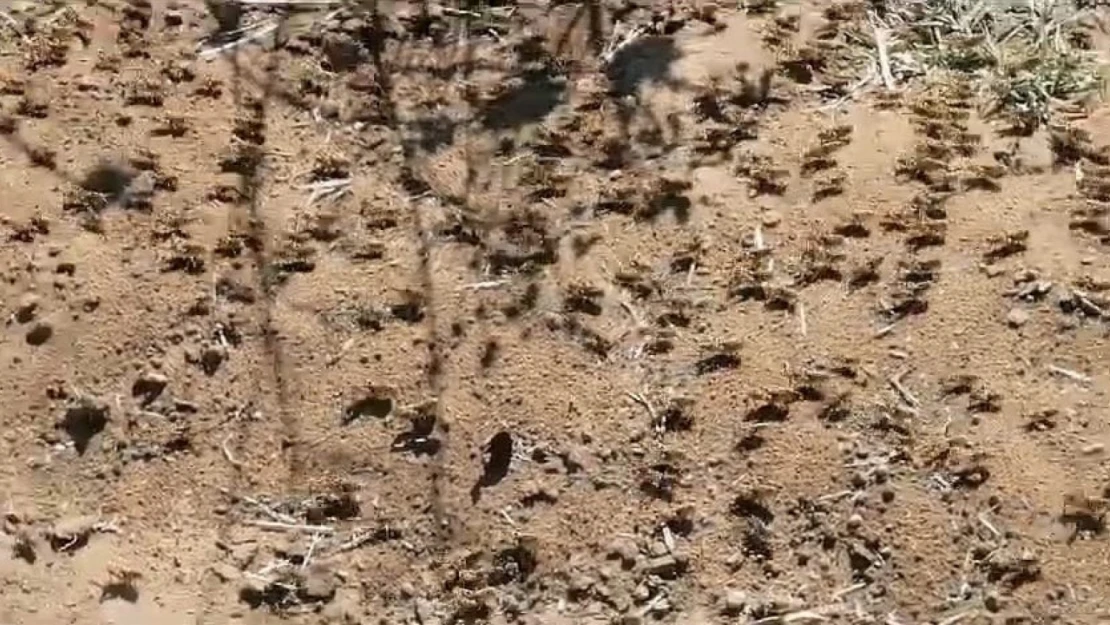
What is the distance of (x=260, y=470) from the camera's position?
359 cm

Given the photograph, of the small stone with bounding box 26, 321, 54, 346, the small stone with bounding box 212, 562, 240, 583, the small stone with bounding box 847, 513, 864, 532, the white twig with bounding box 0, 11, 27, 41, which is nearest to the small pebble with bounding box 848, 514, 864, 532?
the small stone with bounding box 847, 513, 864, 532

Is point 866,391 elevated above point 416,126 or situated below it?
below

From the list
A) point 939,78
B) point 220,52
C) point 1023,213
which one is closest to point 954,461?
point 1023,213

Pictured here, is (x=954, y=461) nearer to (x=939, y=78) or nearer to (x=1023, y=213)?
(x=1023, y=213)

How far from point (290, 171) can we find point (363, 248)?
0.95ft

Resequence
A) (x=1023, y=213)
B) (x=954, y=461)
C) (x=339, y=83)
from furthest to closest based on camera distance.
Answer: (x=339, y=83)
(x=1023, y=213)
(x=954, y=461)

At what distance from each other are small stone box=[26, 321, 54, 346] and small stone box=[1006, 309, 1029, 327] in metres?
2.16

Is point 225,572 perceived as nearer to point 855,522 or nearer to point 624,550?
point 624,550

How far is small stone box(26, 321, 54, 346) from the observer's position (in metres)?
3.72

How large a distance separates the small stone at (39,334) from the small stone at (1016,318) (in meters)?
2.16

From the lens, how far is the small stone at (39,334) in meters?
3.72

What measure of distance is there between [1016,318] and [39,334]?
2.21m

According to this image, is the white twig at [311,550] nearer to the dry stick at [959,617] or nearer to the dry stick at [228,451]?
the dry stick at [228,451]

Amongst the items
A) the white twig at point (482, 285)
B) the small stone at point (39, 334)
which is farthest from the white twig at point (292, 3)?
the small stone at point (39, 334)
